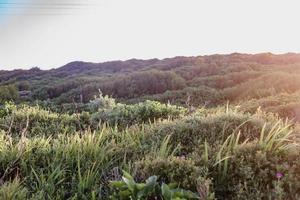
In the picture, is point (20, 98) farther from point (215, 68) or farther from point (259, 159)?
point (259, 159)

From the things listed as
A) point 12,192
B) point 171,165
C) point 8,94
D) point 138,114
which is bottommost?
point 8,94

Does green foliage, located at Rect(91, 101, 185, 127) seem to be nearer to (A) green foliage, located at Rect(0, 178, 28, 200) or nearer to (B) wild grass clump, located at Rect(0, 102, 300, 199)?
(B) wild grass clump, located at Rect(0, 102, 300, 199)

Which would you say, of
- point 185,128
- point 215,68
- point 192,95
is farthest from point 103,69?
point 185,128

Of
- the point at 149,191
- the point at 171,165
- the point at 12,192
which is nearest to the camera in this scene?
the point at 149,191

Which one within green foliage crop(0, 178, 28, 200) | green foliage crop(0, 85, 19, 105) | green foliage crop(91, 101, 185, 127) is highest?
green foliage crop(0, 178, 28, 200)

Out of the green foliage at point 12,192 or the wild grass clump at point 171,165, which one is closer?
the green foliage at point 12,192

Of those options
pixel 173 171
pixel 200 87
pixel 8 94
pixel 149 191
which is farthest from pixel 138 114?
pixel 8 94

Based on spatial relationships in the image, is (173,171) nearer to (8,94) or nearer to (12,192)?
(12,192)

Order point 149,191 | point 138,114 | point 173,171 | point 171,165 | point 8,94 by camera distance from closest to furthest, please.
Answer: point 149,191
point 173,171
point 171,165
point 138,114
point 8,94

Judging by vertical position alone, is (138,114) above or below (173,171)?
below

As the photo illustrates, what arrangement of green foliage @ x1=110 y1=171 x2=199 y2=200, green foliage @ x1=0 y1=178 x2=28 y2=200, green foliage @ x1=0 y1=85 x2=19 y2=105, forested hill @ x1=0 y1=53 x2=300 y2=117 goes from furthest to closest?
green foliage @ x1=0 y1=85 x2=19 y2=105
forested hill @ x1=0 y1=53 x2=300 y2=117
green foliage @ x1=0 y1=178 x2=28 y2=200
green foliage @ x1=110 y1=171 x2=199 y2=200

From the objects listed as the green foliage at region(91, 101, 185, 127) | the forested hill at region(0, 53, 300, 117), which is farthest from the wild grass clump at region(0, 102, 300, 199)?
the forested hill at region(0, 53, 300, 117)

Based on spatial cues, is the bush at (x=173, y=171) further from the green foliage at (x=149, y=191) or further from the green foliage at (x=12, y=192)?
the green foliage at (x=12, y=192)

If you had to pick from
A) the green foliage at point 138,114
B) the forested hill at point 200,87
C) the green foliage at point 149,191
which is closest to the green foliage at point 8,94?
the forested hill at point 200,87
